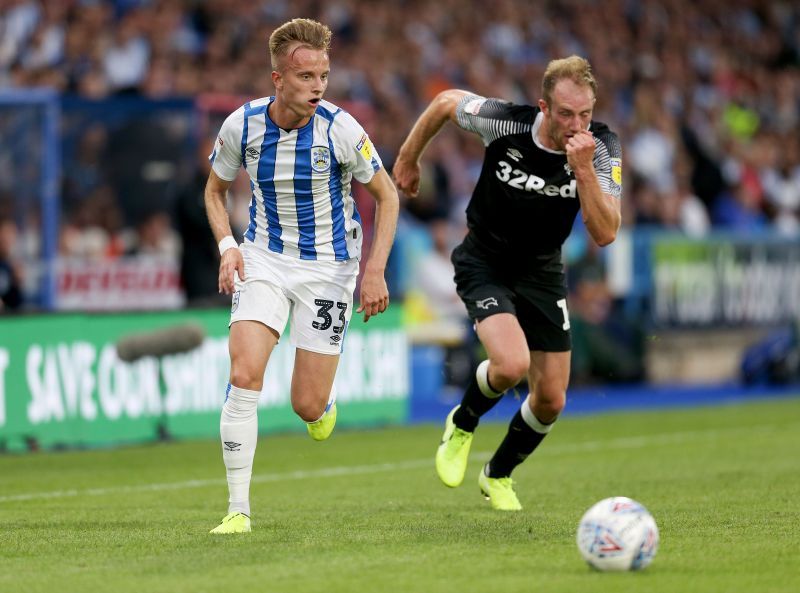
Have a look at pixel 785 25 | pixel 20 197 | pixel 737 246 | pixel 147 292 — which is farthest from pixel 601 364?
pixel 785 25

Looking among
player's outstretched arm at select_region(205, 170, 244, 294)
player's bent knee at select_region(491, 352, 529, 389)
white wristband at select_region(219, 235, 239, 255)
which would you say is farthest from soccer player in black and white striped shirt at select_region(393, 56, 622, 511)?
white wristband at select_region(219, 235, 239, 255)

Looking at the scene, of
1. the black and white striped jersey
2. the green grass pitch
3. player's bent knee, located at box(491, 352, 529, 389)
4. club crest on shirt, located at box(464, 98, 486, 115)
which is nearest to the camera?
the green grass pitch

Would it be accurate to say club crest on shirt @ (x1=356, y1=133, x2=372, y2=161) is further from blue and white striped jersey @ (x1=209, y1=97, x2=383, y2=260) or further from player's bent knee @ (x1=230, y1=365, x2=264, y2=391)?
player's bent knee @ (x1=230, y1=365, x2=264, y2=391)

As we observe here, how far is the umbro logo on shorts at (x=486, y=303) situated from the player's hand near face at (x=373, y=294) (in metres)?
0.86

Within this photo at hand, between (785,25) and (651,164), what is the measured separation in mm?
8255

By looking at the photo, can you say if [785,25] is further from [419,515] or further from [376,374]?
[419,515]

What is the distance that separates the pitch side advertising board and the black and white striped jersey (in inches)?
206

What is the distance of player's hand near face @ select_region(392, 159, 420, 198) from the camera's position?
848cm

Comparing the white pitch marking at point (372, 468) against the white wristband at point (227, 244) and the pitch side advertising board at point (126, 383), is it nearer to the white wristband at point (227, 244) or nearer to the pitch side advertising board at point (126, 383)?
the pitch side advertising board at point (126, 383)

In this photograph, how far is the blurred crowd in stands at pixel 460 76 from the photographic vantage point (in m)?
17.2

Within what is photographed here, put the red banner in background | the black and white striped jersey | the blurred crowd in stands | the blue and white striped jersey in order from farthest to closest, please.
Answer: the blurred crowd in stands
the red banner in background
the black and white striped jersey
the blue and white striped jersey

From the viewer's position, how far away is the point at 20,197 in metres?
15.1

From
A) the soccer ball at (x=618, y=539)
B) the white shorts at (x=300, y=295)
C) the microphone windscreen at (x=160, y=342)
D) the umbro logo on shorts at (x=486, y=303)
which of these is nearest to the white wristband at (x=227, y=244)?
the white shorts at (x=300, y=295)

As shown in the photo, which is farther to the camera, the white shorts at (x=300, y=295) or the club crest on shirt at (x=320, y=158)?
the club crest on shirt at (x=320, y=158)
